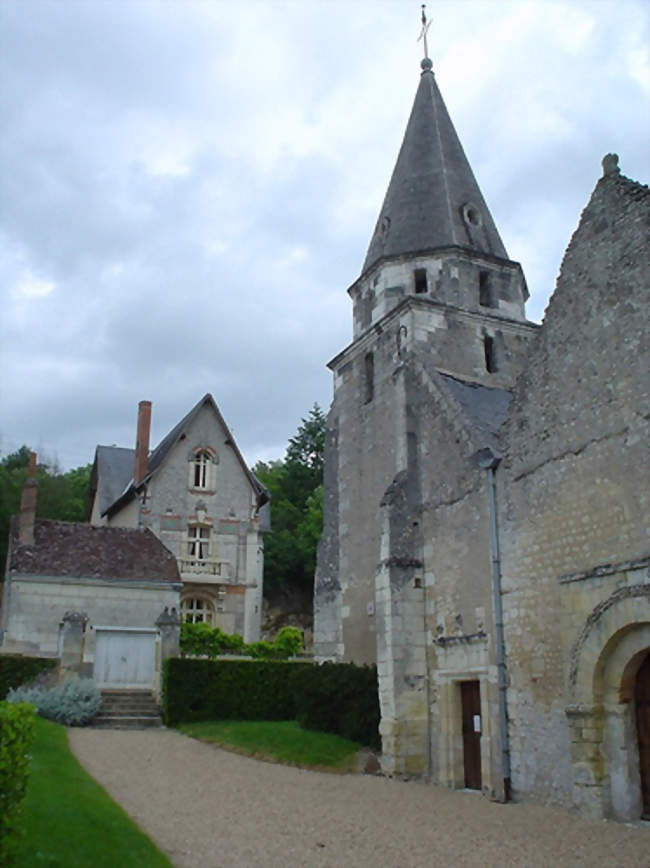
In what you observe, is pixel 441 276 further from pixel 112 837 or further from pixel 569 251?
pixel 112 837

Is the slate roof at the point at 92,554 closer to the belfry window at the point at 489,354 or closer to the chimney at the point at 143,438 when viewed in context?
the chimney at the point at 143,438

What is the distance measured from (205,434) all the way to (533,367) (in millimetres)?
18915

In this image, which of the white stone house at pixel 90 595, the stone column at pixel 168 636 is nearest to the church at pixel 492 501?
the stone column at pixel 168 636

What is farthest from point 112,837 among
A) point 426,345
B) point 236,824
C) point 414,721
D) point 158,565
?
point 158,565

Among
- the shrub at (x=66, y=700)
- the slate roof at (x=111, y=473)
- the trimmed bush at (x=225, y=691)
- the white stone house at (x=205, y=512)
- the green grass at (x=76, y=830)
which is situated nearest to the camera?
the green grass at (x=76, y=830)

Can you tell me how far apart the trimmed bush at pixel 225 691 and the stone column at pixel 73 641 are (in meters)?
2.30

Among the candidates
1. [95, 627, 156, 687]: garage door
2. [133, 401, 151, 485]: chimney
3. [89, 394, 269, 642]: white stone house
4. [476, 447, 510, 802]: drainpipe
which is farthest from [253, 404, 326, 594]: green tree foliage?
[476, 447, 510, 802]: drainpipe

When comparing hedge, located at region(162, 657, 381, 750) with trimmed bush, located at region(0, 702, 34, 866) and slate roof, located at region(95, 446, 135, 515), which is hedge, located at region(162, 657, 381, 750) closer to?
trimmed bush, located at region(0, 702, 34, 866)

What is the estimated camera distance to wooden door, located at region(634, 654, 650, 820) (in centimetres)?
872

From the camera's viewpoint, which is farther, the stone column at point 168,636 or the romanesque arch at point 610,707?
the stone column at point 168,636

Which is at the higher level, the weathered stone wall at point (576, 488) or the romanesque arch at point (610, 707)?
the weathered stone wall at point (576, 488)

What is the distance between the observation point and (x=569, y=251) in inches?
422

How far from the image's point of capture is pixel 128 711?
56.9 ft

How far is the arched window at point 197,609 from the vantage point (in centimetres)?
2705
